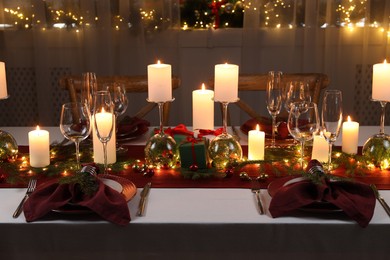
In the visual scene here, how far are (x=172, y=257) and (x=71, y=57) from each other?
214 cm

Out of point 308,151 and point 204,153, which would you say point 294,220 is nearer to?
point 204,153

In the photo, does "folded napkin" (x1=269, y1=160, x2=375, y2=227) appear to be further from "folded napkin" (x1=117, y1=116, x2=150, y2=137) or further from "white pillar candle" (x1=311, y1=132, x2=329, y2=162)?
"folded napkin" (x1=117, y1=116, x2=150, y2=137)

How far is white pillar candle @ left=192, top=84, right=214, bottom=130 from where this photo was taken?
187 centimetres

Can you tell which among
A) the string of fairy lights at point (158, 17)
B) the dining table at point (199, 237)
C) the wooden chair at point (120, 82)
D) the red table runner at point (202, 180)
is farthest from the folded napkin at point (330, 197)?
the string of fairy lights at point (158, 17)

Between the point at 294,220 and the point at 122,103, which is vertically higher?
the point at 122,103

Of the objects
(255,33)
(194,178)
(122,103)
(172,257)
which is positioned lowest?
(172,257)

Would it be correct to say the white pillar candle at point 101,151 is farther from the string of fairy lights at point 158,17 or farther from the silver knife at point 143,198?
the string of fairy lights at point 158,17

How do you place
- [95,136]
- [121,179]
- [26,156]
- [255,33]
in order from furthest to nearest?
1. [255,33]
2. [26,156]
3. [95,136]
4. [121,179]

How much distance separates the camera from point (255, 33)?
3148 mm

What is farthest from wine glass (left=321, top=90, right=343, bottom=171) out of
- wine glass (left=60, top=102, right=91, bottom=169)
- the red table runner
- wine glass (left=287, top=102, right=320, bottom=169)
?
wine glass (left=60, top=102, right=91, bottom=169)

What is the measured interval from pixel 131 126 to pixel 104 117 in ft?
1.47

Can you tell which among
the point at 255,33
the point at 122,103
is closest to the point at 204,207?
the point at 122,103

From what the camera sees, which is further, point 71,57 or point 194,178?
point 71,57

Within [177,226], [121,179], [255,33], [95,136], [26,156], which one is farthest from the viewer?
[255,33]
